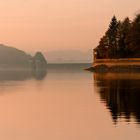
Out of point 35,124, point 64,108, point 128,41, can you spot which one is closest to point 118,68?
point 128,41

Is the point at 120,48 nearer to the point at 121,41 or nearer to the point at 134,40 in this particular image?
the point at 121,41

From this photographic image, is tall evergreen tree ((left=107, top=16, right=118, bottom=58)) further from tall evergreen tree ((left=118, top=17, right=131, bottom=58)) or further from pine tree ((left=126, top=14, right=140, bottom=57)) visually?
pine tree ((left=126, top=14, right=140, bottom=57))

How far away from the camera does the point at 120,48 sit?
161 metres

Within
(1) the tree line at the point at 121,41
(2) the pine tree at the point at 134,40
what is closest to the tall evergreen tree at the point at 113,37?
(1) the tree line at the point at 121,41

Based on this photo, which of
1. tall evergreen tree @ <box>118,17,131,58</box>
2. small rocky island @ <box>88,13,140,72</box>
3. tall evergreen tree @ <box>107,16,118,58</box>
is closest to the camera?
small rocky island @ <box>88,13,140,72</box>

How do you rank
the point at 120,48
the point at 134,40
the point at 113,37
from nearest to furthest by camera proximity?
the point at 134,40 < the point at 120,48 < the point at 113,37

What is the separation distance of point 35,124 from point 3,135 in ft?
14.8

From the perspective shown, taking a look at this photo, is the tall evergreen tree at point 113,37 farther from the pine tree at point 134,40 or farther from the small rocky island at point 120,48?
the pine tree at point 134,40

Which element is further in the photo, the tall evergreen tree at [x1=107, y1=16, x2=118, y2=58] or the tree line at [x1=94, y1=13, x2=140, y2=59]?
the tall evergreen tree at [x1=107, y1=16, x2=118, y2=58]

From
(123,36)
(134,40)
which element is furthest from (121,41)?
(134,40)

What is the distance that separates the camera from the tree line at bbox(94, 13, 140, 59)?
515 feet

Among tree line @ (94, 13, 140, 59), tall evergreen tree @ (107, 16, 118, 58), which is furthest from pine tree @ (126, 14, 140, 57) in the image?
tall evergreen tree @ (107, 16, 118, 58)

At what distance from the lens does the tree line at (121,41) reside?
15700 centimetres

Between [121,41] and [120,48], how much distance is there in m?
2.62
